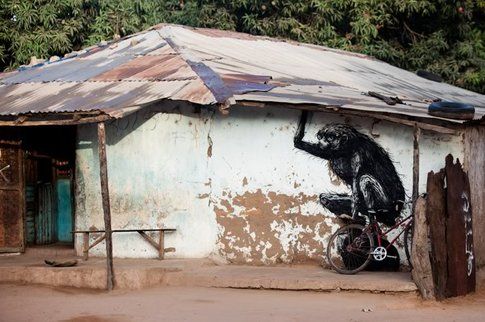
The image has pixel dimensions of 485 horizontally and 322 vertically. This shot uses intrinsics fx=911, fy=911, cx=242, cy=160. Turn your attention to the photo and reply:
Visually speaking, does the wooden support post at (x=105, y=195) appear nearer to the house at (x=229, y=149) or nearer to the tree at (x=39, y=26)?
the house at (x=229, y=149)

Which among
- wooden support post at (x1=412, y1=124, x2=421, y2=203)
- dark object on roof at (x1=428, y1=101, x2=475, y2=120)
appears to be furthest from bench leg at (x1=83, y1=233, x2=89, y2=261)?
dark object on roof at (x1=428, y1=101, x2=475, y2=120)

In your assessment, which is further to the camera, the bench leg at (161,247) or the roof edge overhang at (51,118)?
the bench leg at (161,247)

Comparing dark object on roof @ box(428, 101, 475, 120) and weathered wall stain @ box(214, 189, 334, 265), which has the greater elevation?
dark object on roof @ box(428, 101, 475, 120)

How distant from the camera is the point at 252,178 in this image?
1124 centimetres

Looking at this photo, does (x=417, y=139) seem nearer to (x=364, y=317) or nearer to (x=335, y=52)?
(x=364, y=317)

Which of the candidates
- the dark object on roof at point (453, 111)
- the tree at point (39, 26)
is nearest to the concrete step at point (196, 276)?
the dark object on roof at point (453, 111)

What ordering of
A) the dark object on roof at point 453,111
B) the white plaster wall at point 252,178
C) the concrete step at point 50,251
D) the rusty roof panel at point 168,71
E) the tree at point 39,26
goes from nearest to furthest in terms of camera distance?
the dark object on roof at point 453,111 → the rusty roof panel at point 168,71 → the white plaster wall at point 252,178 → the concrete step at point 50,251 → the tree at point 39,26

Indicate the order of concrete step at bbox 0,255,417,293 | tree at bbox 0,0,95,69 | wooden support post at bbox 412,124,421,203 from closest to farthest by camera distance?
concrete step at bbox 0,255,417,293 < wooden support post at bbox 412,124,421,203 < tree at bbox 0,0,95,69

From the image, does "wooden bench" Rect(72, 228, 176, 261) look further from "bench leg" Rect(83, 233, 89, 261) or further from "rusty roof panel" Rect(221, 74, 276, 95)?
"rusty roof panel" Rect(221, 74, 276, 95)

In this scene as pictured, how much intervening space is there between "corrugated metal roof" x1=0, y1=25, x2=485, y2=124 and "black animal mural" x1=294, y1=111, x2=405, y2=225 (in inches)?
23.1

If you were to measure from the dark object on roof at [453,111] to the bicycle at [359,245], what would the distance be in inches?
49.2

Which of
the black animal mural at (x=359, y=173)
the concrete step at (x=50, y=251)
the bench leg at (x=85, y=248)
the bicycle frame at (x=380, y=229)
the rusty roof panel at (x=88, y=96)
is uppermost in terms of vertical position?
the rusty roof panel at (x=88, y=96)

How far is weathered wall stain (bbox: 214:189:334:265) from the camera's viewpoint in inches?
441

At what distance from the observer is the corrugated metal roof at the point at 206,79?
410 inches
